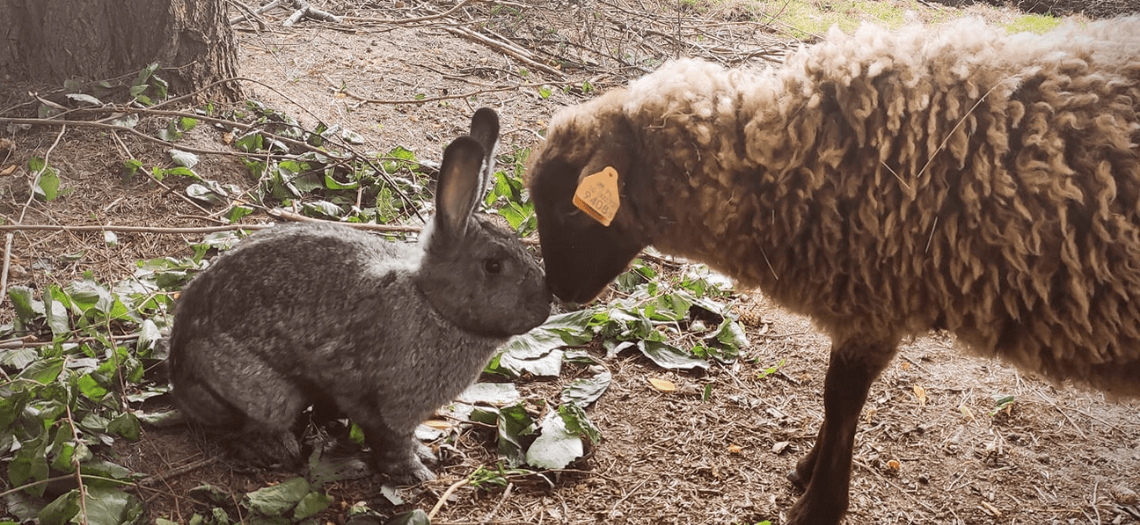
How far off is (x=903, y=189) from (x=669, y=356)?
172 cm

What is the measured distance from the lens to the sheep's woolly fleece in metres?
2.56

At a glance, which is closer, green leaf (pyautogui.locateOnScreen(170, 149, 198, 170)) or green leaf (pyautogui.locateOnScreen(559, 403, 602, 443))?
green leaf (pyautogui.locateOnScreen(559, 403, 602, 443))

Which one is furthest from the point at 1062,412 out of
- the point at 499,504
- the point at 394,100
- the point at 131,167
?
the point at 131,167

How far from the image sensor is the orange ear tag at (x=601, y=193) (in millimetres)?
3047

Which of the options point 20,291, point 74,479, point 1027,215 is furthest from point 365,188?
point 1027,215

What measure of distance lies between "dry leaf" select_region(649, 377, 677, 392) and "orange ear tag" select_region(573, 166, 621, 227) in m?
1.18

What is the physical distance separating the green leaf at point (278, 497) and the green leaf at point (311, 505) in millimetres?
30

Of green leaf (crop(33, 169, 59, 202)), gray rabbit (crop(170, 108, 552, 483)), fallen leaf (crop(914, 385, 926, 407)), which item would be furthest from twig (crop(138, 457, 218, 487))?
fallen leaf (crop(914, 385, 926, 407))

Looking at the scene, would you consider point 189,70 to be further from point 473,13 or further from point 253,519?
point 473,13

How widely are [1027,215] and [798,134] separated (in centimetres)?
81

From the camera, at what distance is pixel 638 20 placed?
8.66m

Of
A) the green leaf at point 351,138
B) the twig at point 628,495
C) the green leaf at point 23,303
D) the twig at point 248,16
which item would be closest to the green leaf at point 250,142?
the green leaf at point 351,138

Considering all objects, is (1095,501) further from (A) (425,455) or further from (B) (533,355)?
(A) (425,455)

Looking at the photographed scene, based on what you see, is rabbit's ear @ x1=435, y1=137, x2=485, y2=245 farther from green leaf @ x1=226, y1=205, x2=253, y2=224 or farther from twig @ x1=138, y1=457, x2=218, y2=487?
green leaf @ x1=226, y1=205, x2=253, y2=224
